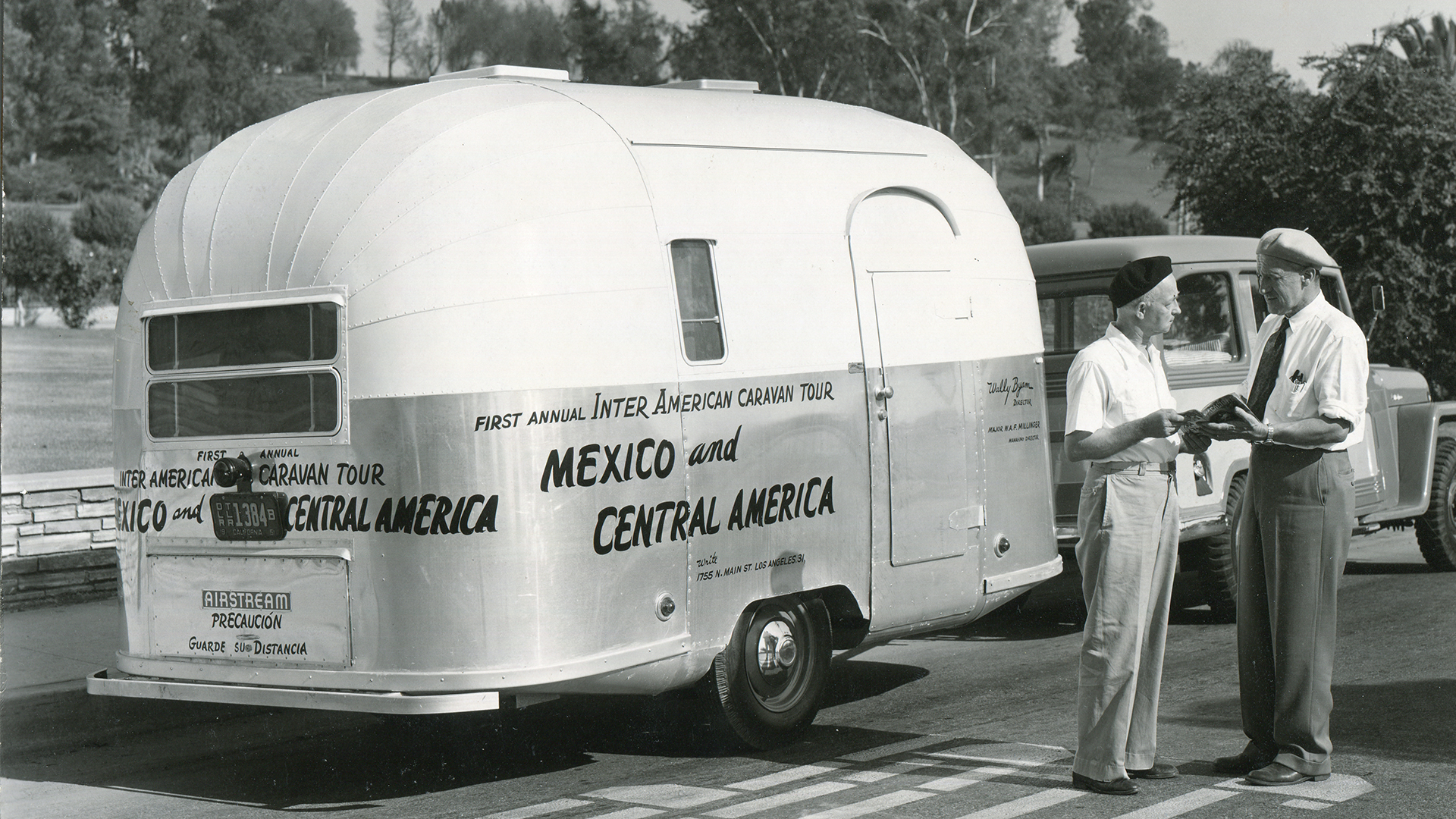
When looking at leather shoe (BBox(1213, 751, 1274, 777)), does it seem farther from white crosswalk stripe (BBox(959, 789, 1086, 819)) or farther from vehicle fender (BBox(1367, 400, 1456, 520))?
vehicle fender (BBox(1367, 400, 1456, 520))

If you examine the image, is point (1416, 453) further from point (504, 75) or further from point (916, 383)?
point (504, 75)

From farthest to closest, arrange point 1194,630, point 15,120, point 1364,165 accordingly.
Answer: point 15,120
point 1364,165
point 1194,630

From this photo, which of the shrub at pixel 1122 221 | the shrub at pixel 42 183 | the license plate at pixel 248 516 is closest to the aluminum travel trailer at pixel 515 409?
the license plate at pixel 248 516

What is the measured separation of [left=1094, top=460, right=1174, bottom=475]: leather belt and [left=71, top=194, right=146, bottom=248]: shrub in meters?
29.0

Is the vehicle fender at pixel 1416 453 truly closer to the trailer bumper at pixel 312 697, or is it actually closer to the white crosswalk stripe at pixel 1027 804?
the white crosswalk stripe at pixel 1027 804

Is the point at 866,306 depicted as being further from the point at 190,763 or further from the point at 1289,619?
the point at 190,763

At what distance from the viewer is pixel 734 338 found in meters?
6.42

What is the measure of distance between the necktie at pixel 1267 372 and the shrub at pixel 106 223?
2898cm

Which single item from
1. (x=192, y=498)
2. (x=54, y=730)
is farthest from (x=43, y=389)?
(x=192, y=498)

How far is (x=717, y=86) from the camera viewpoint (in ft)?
24.9

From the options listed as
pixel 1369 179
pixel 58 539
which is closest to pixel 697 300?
pixel 58 539

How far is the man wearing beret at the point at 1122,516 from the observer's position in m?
5.57

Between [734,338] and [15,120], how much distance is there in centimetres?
4036

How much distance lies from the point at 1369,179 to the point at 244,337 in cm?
1464
